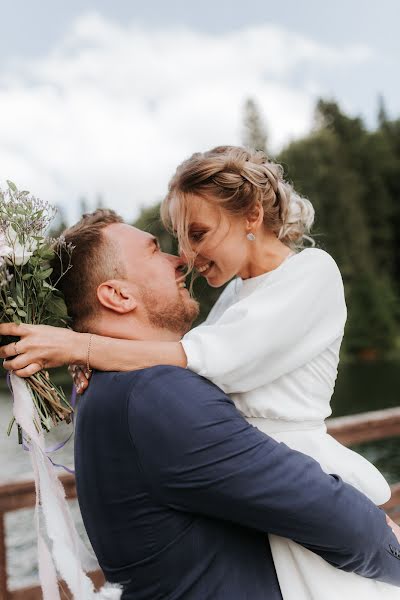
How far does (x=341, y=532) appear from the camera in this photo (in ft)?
4.80

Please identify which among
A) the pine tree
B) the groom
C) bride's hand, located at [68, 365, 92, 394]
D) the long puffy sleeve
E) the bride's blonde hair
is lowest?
the groom

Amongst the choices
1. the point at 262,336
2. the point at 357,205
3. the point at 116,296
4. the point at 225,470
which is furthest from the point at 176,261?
the point at 357,205

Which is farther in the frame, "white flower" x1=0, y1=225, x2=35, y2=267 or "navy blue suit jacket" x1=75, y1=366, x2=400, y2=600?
"white flower" x1=0, y1=225, x2=35, y2=267

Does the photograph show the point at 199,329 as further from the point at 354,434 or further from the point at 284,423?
the point at 354,434

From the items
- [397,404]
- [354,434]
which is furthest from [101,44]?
[354,434]

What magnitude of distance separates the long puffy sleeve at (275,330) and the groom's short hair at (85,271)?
A: 0.28 metres

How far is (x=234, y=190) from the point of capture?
6.76ft

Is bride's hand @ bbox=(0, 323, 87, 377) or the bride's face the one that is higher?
the bride's face

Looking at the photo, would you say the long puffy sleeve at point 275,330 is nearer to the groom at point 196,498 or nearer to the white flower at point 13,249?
the groom at point 196,498

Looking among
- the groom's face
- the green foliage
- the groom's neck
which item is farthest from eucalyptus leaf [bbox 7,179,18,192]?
the green foliage

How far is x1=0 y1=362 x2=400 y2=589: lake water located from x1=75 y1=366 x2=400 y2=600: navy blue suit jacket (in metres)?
0.40

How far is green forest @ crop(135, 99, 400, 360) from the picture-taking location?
37.2m

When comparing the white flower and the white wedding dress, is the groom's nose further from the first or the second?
the white flower

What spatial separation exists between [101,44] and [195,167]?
1781 inches
